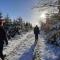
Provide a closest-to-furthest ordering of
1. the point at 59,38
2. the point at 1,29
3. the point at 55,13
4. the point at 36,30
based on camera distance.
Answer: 1. the point at 1,29
2. the point at 55,13
3. the point at 59,38
4. the point at 36,30

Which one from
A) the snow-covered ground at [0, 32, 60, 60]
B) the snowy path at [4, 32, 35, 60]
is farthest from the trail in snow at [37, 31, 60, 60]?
the snowy path at [4, 32, 35, 60]

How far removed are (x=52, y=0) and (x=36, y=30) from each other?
43.4 feet

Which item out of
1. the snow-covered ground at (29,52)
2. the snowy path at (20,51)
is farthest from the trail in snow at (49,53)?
the snowy path at (20,51)

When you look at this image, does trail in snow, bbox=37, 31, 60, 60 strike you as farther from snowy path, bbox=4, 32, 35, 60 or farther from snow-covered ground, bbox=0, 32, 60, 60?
snowy path, bbox=4, 32, 35, 60

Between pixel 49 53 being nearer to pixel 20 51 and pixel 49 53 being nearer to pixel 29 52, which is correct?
pixel 29 52

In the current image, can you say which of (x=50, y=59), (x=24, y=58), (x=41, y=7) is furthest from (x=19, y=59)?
(x=41, y=7)

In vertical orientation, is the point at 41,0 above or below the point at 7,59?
above

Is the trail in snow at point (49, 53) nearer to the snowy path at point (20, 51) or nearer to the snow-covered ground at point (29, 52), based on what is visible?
the snow-covered ground at point (29, 52)

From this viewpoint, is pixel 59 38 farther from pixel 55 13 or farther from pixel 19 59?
pixel 19 59

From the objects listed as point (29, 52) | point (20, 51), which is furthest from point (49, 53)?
→ point (20, 51)

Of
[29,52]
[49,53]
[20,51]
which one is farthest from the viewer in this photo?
[20,51]

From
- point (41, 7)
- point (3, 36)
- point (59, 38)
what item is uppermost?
point (41, 7)

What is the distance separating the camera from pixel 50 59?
1274 centimetres

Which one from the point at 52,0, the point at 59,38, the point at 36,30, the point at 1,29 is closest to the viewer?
the point at 1,29
